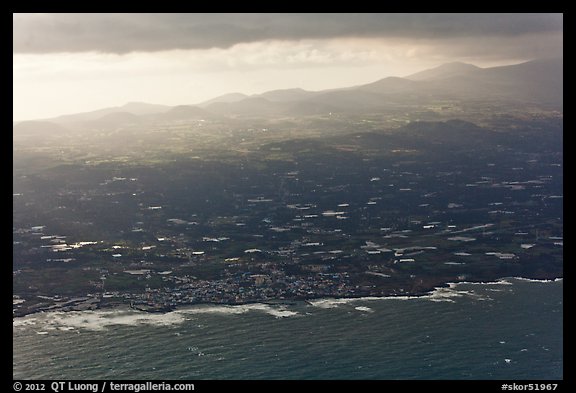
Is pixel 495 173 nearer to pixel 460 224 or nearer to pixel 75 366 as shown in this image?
pixel 460 224

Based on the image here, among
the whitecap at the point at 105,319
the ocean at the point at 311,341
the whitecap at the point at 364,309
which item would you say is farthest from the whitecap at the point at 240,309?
the whitecap at the point at 364,309

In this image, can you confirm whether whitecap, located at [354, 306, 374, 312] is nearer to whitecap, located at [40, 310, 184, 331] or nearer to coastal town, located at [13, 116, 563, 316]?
coastal town, located at [13, 116, 563, 316]

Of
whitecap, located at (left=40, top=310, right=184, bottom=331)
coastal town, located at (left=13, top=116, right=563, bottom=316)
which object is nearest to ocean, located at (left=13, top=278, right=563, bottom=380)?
whitecap, located at (left=40, top=310, right=184, bottom=331)

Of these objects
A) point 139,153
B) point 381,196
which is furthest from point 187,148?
point 381,196

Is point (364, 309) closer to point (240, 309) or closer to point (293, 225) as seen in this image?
point (240, 309)

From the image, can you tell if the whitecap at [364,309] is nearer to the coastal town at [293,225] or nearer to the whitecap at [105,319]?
the coastal town at [293,225]

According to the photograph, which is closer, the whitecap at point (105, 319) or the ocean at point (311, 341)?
the ocean at point (311, 341)

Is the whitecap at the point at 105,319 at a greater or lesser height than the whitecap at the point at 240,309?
greater

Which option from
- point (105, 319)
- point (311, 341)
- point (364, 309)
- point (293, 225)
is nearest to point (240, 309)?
point (364, 309)

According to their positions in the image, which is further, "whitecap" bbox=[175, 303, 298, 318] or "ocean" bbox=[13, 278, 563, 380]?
"whitecap" bbox=[175, 303, 298, 318]
